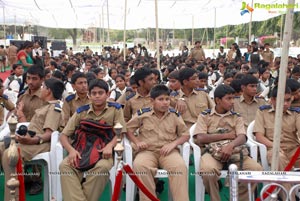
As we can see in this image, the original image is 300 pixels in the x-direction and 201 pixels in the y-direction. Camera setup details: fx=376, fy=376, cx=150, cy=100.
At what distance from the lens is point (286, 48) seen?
2547 mm

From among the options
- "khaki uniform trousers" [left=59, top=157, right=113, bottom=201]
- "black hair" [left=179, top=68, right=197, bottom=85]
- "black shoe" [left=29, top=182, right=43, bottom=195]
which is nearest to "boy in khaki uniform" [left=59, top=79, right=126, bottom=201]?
"khaki uniform trousers" [left=59, top=157, right=113, bottom=201]

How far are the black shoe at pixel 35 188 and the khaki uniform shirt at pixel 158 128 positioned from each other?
1.17 m

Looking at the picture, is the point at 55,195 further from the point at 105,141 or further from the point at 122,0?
the point at 122,0

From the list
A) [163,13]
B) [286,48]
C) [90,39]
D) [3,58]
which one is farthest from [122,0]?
[90,39]

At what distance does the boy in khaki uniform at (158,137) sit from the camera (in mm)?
3189

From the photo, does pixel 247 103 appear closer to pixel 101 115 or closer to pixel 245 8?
pixel 101 115

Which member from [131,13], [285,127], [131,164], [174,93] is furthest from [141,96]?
[131,13]

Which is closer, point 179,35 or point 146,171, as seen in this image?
point 146,171

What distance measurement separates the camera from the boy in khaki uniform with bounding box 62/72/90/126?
13.4ft

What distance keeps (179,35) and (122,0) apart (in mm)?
28073

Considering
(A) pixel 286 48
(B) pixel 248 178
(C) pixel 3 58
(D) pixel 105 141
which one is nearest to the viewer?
(B) pixel 248 178

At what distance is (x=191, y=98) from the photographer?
450cm

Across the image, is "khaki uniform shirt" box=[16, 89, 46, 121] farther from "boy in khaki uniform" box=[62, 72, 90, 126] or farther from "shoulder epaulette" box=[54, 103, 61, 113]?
"shoulder epaulette" box=[54, 103, 61, 113]

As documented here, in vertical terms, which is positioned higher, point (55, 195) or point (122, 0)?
point (122, 0)
